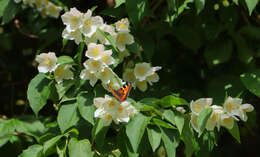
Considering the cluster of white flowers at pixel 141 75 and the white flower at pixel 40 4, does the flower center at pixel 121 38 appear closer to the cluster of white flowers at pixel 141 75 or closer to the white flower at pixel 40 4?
the cluster of white flowers at pixel 141 75

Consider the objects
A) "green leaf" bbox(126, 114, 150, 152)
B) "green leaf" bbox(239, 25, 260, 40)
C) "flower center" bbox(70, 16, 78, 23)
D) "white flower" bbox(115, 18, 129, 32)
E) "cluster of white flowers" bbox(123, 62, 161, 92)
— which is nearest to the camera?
"green leaf" bbox(126, 114, 150, 152)

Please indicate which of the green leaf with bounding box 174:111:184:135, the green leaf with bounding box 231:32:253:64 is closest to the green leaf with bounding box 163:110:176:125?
the green leaf with bounding box 174:111:184:135

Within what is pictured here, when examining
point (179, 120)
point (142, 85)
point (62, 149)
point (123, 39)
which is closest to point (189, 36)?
point (142, 85)

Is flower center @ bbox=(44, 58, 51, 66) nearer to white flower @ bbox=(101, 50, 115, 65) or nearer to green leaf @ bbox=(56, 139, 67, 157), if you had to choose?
white flower @ bbox=(101, 50, 115, 65)

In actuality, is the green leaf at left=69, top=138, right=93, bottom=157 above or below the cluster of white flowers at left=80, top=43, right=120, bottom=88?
below

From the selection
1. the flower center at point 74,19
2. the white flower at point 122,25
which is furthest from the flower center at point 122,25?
the flower center at point 74,19
